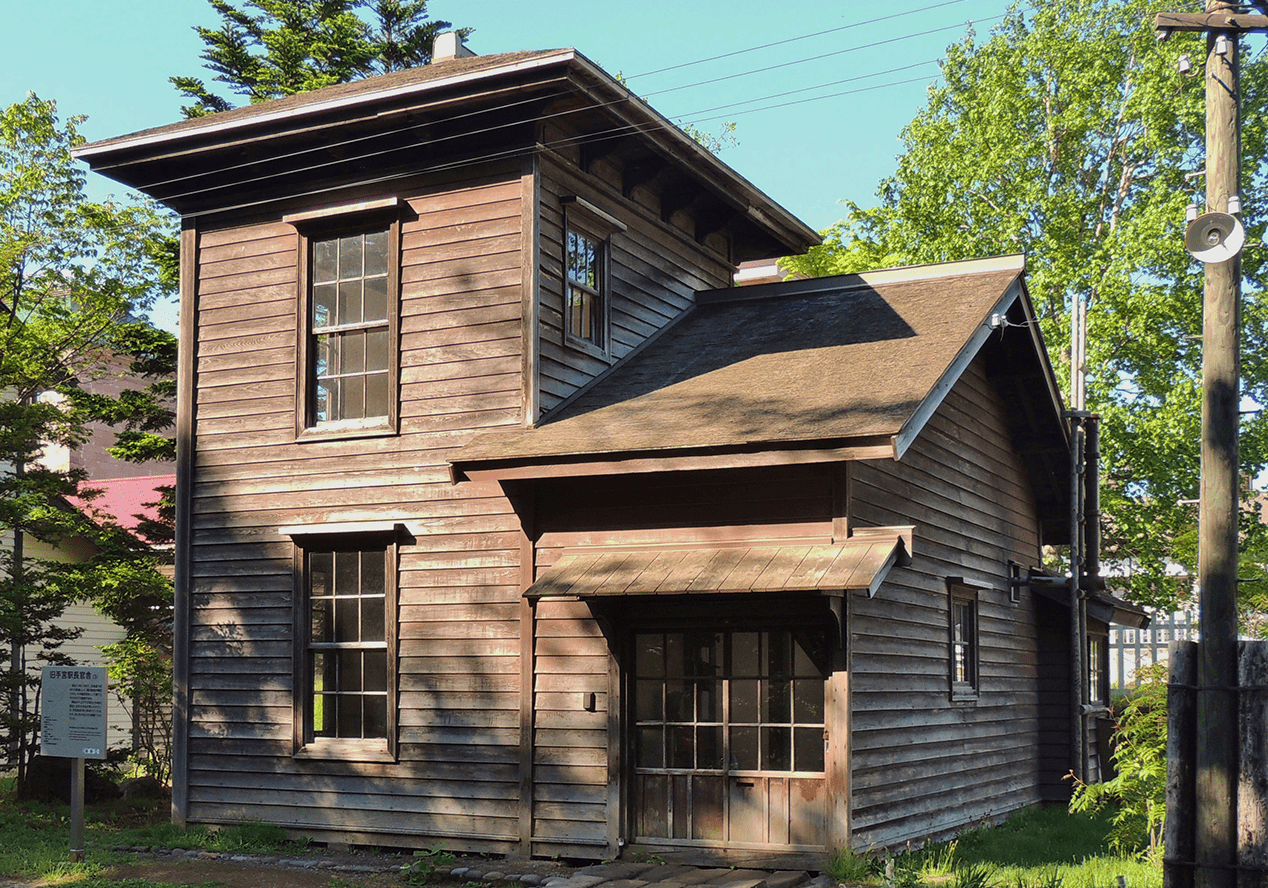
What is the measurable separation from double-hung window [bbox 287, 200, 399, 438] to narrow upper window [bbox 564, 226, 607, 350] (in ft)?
5.82

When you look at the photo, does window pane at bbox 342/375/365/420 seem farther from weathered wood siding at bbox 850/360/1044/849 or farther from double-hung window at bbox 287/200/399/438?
weathered wood siding at bbox 850/360/1044/849

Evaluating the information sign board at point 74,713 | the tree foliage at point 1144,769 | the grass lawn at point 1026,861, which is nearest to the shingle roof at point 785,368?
the tree foliage at point 1144,769

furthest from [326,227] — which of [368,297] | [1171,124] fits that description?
[1171,124]

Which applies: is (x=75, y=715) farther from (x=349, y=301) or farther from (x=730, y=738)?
(x=730, y=738)

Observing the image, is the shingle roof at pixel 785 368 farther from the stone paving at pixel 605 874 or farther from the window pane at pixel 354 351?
the stone paving at pixel 605 874

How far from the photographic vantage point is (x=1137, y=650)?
1271 inches

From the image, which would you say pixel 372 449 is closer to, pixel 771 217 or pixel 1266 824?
pixel 771 217

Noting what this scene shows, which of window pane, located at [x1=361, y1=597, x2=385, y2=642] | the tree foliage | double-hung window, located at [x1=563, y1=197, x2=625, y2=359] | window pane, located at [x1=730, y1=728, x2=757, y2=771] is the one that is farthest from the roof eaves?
the tree foliage

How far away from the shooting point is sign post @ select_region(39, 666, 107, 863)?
492 inches

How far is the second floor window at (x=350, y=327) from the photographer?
13688mm

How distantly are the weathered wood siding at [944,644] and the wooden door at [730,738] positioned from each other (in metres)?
0.42

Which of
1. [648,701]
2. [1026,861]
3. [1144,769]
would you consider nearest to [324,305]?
[648,701]

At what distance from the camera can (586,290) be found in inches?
547

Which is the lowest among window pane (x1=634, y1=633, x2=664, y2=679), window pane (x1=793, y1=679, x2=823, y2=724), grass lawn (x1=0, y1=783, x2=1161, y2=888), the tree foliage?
grass lawn (x1=0, y1=783, x2=1161, y2=888)
